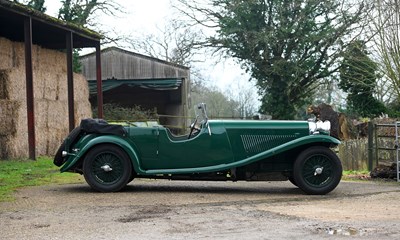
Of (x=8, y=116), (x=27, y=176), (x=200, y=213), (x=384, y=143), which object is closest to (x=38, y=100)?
(x=8, y=116)

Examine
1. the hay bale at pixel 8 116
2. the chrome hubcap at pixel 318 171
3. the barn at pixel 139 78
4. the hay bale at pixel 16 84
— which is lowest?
the chrome hubcap at pixel 318 171

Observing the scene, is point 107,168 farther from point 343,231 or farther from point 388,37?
point 388,37

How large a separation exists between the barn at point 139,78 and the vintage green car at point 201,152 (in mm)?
24073

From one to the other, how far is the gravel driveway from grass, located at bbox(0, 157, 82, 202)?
403 mm

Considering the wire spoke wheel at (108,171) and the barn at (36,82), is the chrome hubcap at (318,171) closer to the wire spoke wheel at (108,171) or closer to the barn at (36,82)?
the wire spoke wheel at (108,171)

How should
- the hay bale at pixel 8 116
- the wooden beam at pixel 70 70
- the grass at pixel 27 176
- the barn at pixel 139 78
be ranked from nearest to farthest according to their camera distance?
1. the grass at pixel 27 176
2. the hay bale at pixel 8 116
3. the wooden beam at pixel 70 70
4. the barn at pixel 139 78

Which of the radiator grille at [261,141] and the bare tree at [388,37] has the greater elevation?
the bare tree at [388,37]

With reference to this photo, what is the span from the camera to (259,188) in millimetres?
10227

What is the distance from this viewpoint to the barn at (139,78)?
34.0 metres

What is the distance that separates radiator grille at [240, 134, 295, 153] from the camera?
938 cm

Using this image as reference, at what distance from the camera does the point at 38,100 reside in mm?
18266

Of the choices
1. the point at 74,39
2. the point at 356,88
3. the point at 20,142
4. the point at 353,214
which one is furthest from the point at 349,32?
the point at 353,214

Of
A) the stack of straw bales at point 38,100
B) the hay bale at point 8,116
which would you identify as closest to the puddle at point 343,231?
the stack of straw bales at point 38,100

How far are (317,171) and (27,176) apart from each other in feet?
18.9
